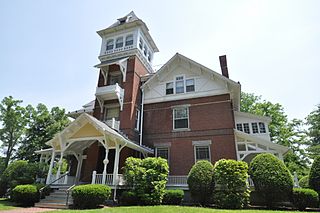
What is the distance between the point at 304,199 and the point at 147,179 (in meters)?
8.13

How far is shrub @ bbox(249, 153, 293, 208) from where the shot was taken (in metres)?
10.0

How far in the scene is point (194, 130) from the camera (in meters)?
15.8

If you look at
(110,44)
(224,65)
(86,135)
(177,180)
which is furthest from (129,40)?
(177,180)

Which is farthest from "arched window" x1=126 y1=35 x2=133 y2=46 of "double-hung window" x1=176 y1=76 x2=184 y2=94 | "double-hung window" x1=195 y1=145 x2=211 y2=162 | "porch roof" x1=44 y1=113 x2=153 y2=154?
"double-hung window" x1=195 y1=145 x2=211 y2=162

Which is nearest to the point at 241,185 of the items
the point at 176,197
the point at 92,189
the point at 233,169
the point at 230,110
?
the point at 233,169

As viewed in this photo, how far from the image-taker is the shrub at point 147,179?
1105 centimetres

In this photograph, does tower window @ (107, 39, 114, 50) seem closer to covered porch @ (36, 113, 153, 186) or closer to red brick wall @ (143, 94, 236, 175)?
red brick wall @ (143, 94, 236, 175)

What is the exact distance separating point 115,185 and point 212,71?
11.5 metres

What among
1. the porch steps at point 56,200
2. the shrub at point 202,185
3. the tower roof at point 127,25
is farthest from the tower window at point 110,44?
the shrub at point 202,185

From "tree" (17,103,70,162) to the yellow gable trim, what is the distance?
2167cm

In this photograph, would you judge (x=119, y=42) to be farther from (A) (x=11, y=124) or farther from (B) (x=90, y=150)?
(A) (x=11, y=124)

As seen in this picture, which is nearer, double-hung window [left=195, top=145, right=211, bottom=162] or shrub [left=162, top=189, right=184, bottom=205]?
shrub [left=162, top=189, right=184, bottom=205]

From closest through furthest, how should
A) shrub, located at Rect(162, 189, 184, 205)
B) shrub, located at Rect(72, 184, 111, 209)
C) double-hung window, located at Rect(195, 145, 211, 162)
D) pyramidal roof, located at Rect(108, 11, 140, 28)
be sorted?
shrub, located at Rect(72, 184, 111, 209)
shrub, located at Rect(162, 189, 184, 205)
double-hung window, located at Rect(195, 145, 211, 162)
pyramidal roof, located at Rect(108, 11, 140, 28)

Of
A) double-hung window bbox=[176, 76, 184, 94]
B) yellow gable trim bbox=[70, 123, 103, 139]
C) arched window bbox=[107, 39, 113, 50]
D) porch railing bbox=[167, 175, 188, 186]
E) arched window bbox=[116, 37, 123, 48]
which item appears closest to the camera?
yellow gable trim bbox=[70, 123, 103, 139]
